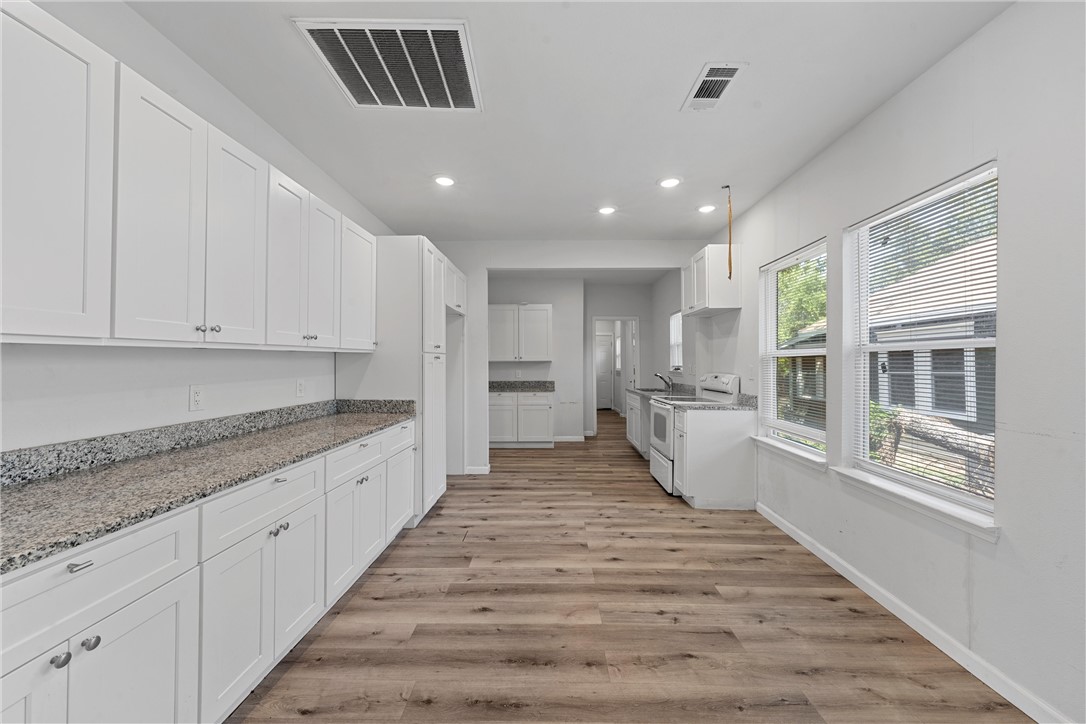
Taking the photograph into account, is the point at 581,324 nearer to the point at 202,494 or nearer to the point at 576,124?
the point at 576,124

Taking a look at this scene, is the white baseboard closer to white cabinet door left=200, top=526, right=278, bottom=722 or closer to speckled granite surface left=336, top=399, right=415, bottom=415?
white cabinet door left=200, top=526, right=278, bottom=722

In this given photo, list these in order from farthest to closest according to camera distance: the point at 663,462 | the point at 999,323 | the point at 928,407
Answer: the point at 663,462
the point at 928,407
the point at 999,323

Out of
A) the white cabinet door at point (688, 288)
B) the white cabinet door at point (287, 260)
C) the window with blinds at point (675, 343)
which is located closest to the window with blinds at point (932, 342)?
the white cabinet door at point (688, 288)

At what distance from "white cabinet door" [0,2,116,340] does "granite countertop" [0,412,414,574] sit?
1.56 ft

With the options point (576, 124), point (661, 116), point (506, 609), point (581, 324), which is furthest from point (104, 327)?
point (581, 324)

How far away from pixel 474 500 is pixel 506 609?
6.16ft

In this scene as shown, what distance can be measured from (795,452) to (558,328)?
14.3ft

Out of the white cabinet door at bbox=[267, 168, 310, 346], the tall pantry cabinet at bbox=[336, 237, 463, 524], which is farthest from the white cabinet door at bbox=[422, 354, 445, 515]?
the white cabinet door at bbox=[267, 168, 310, 346]

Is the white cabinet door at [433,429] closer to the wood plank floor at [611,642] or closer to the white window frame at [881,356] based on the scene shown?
the wood plank floor at [611,642]

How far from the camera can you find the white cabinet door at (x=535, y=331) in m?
6.72

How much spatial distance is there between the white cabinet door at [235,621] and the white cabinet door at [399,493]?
3.79ft

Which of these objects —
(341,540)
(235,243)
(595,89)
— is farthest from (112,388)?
(595,89)

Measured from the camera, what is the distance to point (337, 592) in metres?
2.23

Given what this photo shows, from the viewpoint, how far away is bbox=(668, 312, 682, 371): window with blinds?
6477mm
